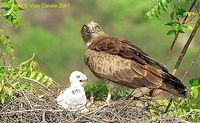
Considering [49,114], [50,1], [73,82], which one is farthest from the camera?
[50,1]

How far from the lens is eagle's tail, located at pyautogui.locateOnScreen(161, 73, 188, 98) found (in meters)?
8.83

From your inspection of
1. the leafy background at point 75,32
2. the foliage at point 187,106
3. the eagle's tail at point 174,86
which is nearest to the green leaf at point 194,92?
the foliage at point 187,106

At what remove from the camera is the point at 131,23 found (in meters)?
20.6

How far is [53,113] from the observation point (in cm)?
818

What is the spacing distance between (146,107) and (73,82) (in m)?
0.79

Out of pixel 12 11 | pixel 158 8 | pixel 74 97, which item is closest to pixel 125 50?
pixel 158 8

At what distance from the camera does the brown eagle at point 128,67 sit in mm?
8953

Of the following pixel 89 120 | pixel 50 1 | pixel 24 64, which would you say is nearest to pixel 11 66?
pixel 24 64

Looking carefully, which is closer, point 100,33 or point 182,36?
point 100,33

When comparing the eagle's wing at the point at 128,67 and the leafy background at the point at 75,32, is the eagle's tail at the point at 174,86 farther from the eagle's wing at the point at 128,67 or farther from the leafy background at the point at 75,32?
the leafy background at the point at 75,32

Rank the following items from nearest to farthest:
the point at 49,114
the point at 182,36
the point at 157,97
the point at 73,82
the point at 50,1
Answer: the point at 49,114
the point at 73,82
the point at 157,97
the point at 182,36
the point at 50,1

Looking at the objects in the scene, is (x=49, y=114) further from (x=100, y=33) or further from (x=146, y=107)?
(x=100, y=33)

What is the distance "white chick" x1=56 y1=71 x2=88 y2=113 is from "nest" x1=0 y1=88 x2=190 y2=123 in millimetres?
93

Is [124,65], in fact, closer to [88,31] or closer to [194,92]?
[194,92]
